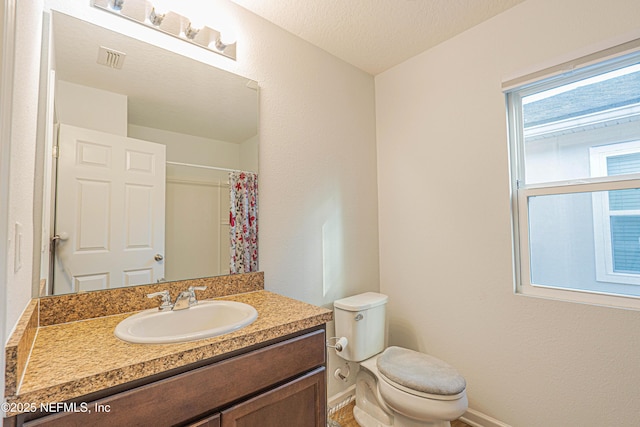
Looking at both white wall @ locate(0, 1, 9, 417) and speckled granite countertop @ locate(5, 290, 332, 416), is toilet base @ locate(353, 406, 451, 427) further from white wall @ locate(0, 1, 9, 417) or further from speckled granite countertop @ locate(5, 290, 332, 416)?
white wall @ locate(0, 1, 9, 417)

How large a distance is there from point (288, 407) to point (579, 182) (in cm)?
168

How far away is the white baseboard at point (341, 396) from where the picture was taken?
1.79 metres

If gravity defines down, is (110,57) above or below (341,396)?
above

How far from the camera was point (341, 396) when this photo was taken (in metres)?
1.85

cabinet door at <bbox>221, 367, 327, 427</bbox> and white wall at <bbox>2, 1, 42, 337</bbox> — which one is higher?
white wall at <bbox>2, 1, 42, 337</bbox>

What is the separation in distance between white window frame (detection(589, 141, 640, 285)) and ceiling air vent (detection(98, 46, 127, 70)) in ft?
7.27

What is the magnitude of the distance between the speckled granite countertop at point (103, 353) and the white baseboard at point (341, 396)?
3.38 ft

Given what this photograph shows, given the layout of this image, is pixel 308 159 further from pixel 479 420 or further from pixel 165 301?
pixel 479 420

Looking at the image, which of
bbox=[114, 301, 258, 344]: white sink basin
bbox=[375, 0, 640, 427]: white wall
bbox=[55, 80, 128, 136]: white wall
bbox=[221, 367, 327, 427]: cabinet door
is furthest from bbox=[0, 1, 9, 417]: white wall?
bbox=[375, 0, 640, 427]: white wall

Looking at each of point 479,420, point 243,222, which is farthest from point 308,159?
point 479,420

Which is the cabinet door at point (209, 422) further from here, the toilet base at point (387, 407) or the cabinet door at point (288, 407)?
the toilet base at point (387, 407)

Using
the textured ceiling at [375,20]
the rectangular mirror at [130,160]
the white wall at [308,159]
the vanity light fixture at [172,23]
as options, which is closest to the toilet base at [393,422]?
the white wall at [308,159]

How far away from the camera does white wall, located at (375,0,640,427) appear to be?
1.31 meters

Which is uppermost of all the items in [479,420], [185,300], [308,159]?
[308,159]
